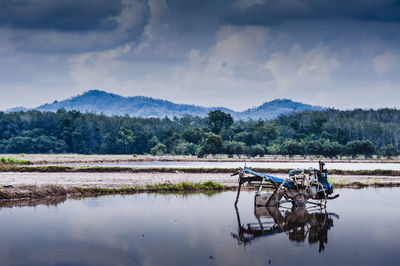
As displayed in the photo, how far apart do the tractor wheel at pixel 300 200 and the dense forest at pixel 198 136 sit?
266 ft

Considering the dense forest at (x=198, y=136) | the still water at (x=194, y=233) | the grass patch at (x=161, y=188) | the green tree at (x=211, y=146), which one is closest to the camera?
the still water at (x=194, y=233)

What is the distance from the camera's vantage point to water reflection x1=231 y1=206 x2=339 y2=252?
70.7 ft

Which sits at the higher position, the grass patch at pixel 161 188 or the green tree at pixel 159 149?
the green tree at pixel 159 149

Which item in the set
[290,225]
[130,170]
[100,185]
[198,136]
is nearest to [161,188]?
[100,185]

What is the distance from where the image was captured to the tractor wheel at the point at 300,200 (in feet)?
93.2

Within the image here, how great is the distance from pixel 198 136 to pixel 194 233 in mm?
106614

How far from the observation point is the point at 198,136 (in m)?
128

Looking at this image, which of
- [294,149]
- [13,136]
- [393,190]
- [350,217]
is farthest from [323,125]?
[350,217]

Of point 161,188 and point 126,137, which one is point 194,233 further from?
point 126,137

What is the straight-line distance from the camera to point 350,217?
26422mm

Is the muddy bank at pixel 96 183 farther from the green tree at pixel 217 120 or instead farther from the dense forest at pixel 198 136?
the green tree at pixel 217 120

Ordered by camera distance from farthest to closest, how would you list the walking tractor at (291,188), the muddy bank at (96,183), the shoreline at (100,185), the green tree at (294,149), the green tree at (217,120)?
the green tree at (217,120), the green tree at (294,149), the muddy bank at (96,183), the shoreline at (100,185), the walking tractor at (291,188)

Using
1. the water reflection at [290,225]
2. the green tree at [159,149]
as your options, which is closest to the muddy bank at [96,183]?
the water reflection at [290,225]

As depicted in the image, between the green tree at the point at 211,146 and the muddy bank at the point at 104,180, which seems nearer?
the muddy bank at the point at 104,180
